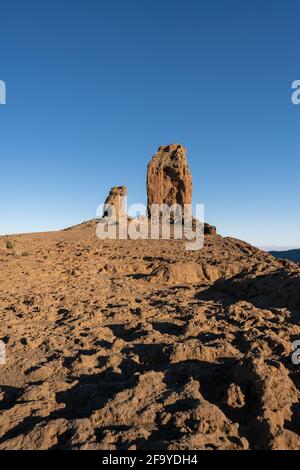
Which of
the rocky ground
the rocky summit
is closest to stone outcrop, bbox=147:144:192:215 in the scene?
the rocky summit

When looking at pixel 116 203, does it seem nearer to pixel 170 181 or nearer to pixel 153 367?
pixel 170 181

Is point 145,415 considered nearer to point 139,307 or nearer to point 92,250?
point 139,307

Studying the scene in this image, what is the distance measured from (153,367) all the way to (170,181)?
3335 cm

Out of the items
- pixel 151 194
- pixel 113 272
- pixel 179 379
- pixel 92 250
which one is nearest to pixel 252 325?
pixel 179 379

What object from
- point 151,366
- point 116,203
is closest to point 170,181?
point 116,203

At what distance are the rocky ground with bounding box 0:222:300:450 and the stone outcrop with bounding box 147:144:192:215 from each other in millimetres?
27557

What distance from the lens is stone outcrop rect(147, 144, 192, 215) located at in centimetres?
3716

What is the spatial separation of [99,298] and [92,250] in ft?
31.2

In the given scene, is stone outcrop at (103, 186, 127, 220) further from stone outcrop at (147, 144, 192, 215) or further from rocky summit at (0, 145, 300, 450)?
rocky summit at (0, 145, 300, 450)

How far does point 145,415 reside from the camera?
3.78 meters

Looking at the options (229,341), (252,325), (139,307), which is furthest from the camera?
(139,307)

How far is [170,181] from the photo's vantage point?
123 ft

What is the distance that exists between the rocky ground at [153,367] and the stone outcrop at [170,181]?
27.6m

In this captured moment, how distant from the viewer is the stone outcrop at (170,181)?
1463 inches
